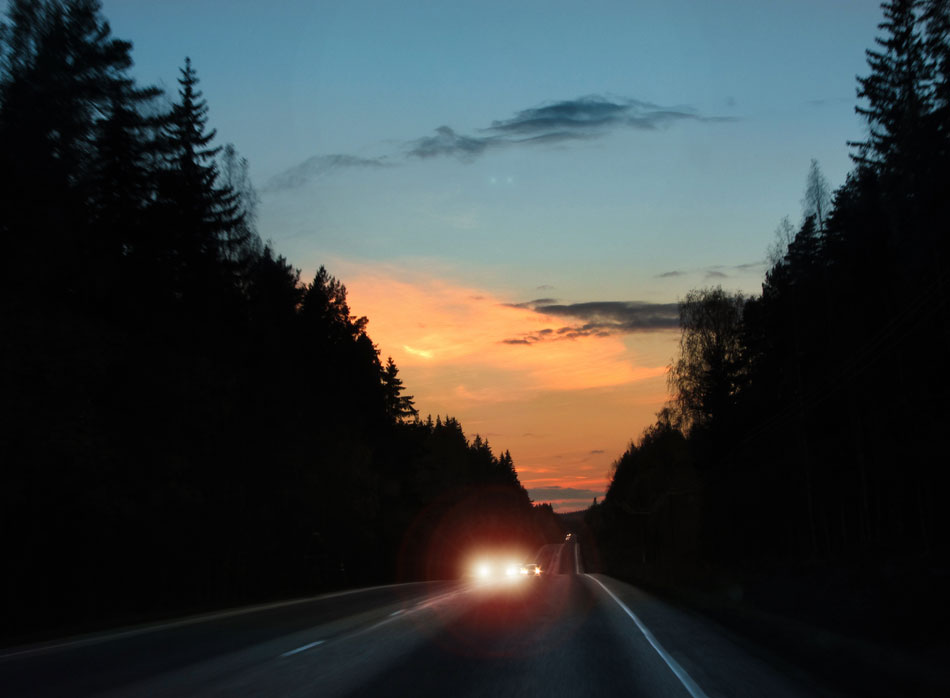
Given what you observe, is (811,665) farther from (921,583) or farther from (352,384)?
(352,384)

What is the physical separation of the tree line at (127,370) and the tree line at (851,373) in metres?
A: 19.6

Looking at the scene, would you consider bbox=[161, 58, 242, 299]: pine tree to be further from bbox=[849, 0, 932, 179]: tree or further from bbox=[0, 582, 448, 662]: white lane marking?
bbox=[849, 0, 932, 179]: tree

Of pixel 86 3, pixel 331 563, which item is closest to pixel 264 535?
pixel 331 563

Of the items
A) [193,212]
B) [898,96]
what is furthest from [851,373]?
[193,212]

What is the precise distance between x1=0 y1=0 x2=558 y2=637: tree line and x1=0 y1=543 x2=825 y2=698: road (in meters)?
7.24

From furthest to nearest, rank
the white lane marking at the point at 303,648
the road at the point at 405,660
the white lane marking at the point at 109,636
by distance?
the white lane marking at the point at 109,636 → the white lane marking at the point at 303,648 → the road at the point at 405,660

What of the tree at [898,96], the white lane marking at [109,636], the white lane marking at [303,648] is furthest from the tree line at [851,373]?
the white lane marking at [109,636]

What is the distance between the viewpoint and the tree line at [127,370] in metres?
22.5

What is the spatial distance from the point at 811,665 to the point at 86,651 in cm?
1080

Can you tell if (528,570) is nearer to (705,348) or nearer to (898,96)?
(705,348)

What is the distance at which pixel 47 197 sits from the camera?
2436 centimetres

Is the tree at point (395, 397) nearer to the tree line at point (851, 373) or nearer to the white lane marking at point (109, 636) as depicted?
the tree line at point (851, 373)

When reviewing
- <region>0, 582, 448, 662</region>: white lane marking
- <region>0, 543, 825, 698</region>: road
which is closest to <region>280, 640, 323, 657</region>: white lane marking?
<region>0, 543, 825, 698</region>: road

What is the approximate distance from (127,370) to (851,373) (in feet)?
103
